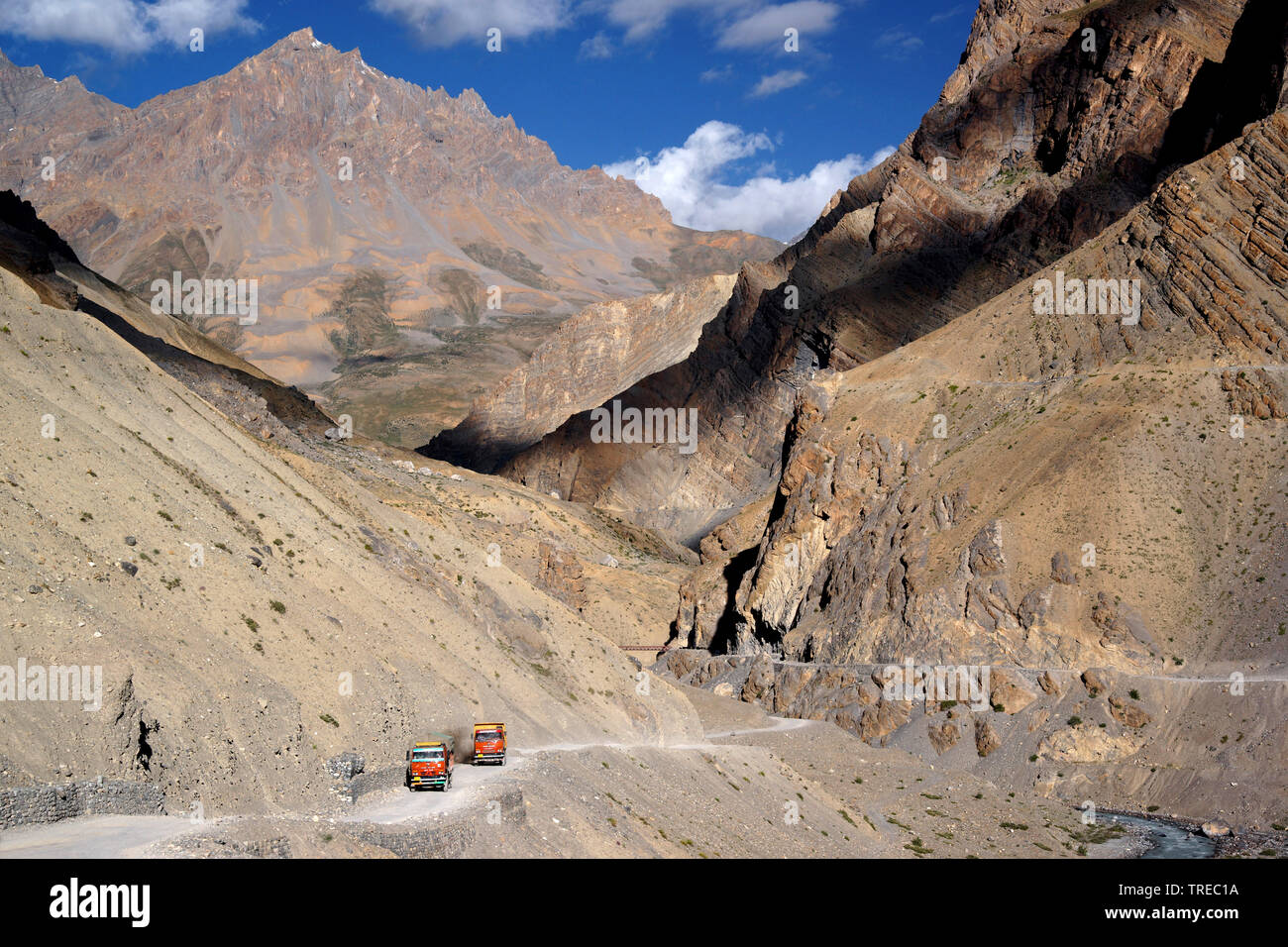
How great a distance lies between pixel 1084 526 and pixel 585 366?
134656 millimetres

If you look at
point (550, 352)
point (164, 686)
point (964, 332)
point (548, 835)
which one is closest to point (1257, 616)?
point (964, 332)

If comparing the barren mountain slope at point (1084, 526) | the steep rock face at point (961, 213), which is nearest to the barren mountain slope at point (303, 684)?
the barren mountain slope at point (1084, 526)

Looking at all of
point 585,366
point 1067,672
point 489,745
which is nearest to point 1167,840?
point 1067,672

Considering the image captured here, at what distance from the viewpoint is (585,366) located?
182 metres

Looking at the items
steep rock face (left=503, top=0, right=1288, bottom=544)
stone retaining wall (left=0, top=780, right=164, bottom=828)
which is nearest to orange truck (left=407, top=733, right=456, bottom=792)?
stone retaining wall (left=0, top=780, right=164, bottom=828)

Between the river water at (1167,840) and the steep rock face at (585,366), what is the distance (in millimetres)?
132189

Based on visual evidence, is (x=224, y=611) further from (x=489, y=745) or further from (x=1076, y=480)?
(x=1076, y=480)

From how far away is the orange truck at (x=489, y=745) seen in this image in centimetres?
2839

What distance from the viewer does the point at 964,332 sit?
234 ft

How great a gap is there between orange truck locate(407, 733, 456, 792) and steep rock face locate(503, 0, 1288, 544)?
8376cm

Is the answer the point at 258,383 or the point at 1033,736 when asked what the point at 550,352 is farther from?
the point at 1033,736

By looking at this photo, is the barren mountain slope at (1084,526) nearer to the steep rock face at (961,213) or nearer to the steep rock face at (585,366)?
the steep rock face at (961,213)

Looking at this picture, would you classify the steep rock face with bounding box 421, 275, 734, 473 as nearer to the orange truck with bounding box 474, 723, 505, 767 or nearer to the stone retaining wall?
the orange truck with bounding box 474, 723, 505, 767
